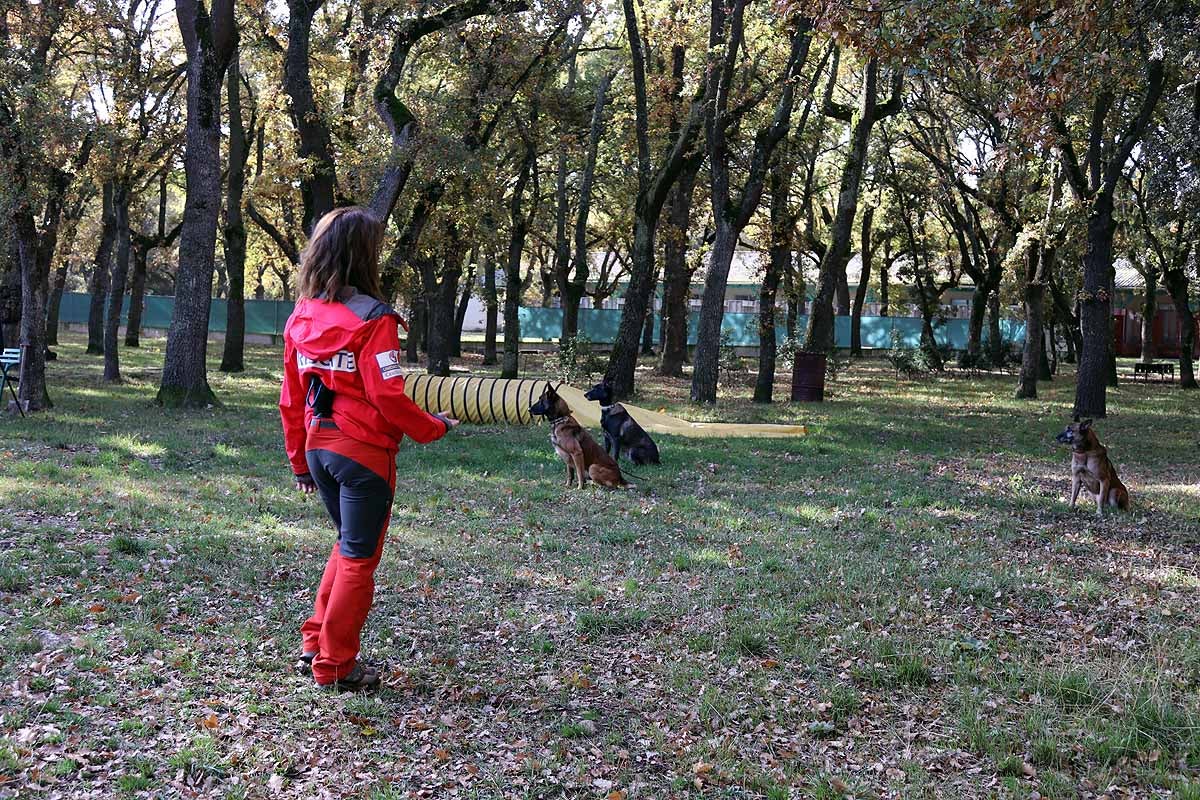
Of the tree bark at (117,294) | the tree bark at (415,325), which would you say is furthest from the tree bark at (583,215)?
the tree bark at (117,294)

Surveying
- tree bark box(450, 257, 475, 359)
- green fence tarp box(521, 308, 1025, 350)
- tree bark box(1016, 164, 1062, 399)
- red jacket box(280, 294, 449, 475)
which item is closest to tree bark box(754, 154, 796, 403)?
tree bark box(1016, 164, 1062, 399)

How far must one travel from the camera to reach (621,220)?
31781 millimetres

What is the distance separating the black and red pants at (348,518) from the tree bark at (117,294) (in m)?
17.0

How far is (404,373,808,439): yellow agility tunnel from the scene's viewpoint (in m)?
14.9

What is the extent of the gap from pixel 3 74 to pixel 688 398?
12.8 metres

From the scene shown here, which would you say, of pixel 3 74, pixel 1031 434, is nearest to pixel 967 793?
pixel 1031 434

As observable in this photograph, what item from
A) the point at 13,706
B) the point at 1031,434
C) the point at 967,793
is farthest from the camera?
the point at 1031,434

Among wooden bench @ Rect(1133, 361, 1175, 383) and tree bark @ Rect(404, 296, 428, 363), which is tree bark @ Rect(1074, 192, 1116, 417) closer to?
wooden bench @ Rect(1133, 361, 1175, 383)

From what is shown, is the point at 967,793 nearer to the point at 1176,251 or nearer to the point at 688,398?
the point at 688,398

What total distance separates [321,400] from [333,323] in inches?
13.2

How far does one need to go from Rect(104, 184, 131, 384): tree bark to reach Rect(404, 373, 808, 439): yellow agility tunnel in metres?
7.71

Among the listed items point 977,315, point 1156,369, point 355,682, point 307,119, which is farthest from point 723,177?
point 1156,369

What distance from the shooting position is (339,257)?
4.37 m

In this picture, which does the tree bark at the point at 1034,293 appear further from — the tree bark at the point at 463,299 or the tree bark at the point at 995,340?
the tree bark at the point at 463,299
